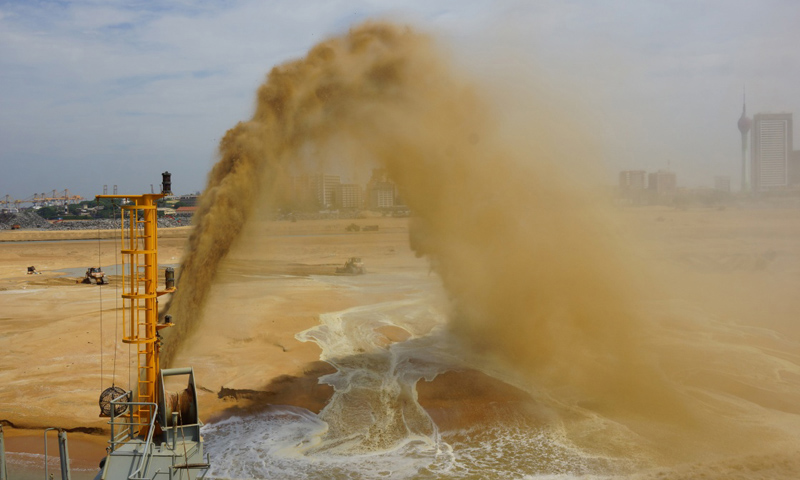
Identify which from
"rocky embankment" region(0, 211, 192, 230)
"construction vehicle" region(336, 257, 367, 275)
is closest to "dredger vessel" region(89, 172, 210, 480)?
"construction vehicle" region(336, 257, 367, 275)

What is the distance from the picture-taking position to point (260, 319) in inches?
1175

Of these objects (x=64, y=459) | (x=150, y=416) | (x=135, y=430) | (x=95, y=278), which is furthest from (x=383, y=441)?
(x=95, y=278)

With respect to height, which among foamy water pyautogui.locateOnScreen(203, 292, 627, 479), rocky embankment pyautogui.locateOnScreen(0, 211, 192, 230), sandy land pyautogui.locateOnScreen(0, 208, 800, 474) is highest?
rocky embankment pyautogui.locateOnScreen(0, 211, 192, 230)

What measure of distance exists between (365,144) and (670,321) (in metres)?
16.9

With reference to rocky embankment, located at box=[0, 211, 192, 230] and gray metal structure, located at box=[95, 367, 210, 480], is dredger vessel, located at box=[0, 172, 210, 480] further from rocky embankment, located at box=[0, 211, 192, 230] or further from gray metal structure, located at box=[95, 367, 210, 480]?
rocky embankment, located at box=[0, 211, 192, 230]

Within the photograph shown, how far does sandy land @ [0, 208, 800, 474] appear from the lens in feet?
63.2

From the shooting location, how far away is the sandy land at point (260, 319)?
63.2ft

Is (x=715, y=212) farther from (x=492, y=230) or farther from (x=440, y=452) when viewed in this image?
(x=440, y=452)

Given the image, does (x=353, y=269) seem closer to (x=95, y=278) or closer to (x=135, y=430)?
(x=95, y=278)

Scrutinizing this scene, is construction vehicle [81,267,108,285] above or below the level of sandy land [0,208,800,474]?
above

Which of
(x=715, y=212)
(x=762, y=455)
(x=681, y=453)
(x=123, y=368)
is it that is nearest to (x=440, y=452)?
(x=681, y=453)

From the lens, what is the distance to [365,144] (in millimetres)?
22062

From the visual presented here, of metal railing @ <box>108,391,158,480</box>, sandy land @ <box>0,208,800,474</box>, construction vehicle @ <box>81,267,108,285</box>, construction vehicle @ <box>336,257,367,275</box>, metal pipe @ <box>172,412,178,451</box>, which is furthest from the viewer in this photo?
construction vehicle @ <box>336,257,367,275</box>

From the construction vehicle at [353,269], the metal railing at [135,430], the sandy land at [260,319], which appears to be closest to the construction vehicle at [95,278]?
the sandy land at [260,319]
